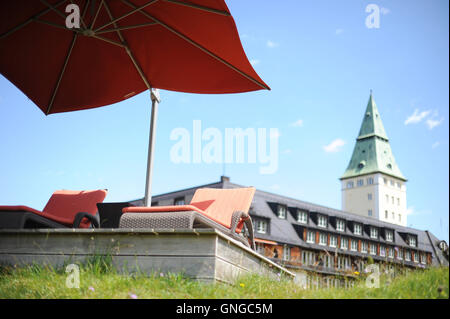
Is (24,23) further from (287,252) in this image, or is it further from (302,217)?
(302,217)

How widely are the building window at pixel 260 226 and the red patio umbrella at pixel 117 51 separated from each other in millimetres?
28654

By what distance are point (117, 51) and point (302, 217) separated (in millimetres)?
34776

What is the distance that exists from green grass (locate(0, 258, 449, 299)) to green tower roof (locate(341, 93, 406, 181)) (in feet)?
279

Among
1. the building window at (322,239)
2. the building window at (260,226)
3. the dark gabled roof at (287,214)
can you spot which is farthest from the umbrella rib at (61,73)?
the building window at (322,239)

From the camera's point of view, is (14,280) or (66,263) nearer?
(14,280)

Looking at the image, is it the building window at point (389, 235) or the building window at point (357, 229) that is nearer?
the building window at point (357, 229)

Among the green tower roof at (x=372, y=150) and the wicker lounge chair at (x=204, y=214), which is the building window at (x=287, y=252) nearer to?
the wicker lounge chair at (x=204, y=214)

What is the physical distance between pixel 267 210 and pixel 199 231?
33440 millimetres

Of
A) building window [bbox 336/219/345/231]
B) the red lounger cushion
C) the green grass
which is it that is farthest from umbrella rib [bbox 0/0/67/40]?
building window [bbox 336/219/345/231]

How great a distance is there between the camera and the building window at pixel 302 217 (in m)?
39.0
